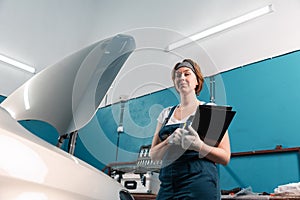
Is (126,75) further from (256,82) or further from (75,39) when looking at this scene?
(75,39)

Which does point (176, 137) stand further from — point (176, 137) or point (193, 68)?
point (193, 68)

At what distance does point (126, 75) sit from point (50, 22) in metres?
3.88

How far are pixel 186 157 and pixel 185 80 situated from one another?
289 millimetres

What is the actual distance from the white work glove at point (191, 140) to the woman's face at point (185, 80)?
0.20m

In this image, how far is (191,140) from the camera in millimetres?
968

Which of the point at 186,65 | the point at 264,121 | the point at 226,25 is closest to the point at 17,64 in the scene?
the point at 226,25

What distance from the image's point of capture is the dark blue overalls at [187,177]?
3.20 feet

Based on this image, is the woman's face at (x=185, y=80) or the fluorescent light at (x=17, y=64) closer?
the woman's face at (x=185, y=80)

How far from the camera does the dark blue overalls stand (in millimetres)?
977

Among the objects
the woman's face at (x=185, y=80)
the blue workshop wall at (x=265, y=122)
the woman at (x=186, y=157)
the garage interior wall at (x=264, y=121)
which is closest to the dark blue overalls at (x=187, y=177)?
the woman at (x=186, y=157)

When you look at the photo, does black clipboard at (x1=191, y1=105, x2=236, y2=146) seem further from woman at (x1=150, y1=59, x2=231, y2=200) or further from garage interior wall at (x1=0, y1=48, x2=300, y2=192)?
garage interior wall at (x1=0, y1=48, x2=300, y2=192)

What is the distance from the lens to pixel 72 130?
3.00ft

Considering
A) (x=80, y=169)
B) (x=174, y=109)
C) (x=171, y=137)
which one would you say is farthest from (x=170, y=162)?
(x=80, y=169)

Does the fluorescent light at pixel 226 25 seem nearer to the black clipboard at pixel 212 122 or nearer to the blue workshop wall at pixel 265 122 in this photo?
the blue workshop wall at pixel 265 122
